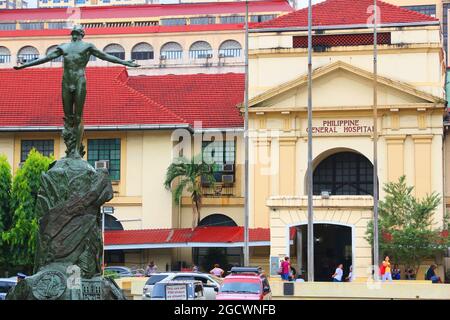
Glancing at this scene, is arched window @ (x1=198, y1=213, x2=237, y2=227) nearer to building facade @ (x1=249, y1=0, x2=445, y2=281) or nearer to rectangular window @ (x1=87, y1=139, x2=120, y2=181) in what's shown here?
building facade @ (x1=249, y1=0, x2=445, y2=281)

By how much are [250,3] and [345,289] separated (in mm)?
70319

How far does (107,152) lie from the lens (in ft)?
202

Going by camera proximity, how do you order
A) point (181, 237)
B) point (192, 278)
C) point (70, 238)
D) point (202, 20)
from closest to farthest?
point (70, 238) → point (192, 278) → point (181, 237) → point (202, 20)

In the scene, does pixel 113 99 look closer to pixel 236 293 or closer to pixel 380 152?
pixel 380 152

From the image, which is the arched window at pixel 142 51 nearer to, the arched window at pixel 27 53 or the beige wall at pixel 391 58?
the arched window at pixel 27 53

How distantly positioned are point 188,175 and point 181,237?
350 cm

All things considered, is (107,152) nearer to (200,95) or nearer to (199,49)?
(200,95)

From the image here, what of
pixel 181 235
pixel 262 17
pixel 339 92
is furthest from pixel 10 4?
pixel 339 92

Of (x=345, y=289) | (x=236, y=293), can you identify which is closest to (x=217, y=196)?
(x=345, y=289)

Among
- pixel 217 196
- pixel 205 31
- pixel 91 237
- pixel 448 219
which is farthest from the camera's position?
pixel 205 31

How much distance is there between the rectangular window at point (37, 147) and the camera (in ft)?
204

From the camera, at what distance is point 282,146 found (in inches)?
2312

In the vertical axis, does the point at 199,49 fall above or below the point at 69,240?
above

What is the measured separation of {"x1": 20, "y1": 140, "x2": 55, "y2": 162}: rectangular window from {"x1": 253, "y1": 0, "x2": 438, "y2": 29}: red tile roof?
502 inches
